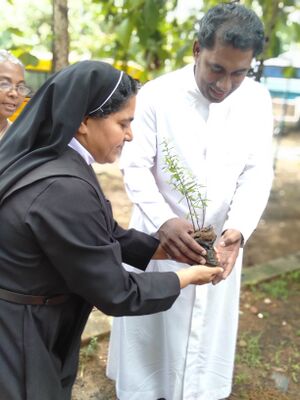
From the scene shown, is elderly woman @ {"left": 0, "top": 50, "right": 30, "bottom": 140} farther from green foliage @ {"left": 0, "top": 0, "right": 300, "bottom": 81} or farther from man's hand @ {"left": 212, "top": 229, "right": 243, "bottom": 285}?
man's hand @ {"left": 212, "top": 229, "right": 243, "bottom": 285}

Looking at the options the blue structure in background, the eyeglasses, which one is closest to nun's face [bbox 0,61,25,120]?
the eyeglasses

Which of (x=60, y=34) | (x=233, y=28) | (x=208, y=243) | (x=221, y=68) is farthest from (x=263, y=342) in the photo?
(x=60, y=34)

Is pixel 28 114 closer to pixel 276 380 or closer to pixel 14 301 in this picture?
pixel 14 301

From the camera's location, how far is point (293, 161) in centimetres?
945

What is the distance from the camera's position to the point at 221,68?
2133mm

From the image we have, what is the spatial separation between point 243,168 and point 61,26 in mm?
1642

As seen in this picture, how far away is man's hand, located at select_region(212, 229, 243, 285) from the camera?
217cm

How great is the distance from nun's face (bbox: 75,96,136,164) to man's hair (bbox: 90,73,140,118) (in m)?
0.02

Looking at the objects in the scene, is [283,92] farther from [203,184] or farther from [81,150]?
[81,150]

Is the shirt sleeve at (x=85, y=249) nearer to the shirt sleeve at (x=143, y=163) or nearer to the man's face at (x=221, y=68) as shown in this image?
the shirt sleeve at (x=143, y=163)

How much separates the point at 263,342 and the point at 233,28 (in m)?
2.46

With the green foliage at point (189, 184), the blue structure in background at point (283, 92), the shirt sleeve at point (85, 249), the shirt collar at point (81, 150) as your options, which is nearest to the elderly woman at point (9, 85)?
the green foliage at point (189, 184)

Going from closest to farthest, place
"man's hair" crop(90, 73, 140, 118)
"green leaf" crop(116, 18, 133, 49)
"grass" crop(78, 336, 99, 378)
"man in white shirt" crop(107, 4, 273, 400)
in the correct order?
"man's hair" crop(90, 73, 140, 118) → "man in white shirt" crop(107, 4, 273, 400) → "grass" crop(78, 336, 99, 378) → "green leaf" crop(116, 18, 133, 49)

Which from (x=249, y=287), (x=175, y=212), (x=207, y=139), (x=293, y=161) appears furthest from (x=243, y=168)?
(x=293, y=161)
